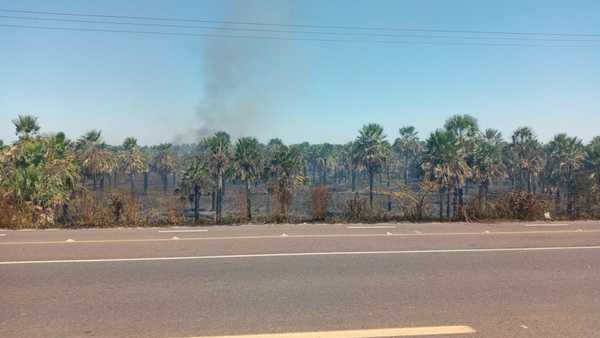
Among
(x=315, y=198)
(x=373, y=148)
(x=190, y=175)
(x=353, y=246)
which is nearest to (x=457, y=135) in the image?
(x=373, y=148)

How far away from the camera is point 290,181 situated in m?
19.5

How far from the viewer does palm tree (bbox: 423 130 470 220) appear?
1603 inches

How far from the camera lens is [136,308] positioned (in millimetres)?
4637

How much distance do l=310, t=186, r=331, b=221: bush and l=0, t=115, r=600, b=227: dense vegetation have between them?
32mm

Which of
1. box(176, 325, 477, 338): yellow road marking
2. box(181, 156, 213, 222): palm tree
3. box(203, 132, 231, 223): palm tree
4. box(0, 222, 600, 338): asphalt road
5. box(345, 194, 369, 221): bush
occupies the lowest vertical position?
box(176, 325, 477, 338): yellow road marking

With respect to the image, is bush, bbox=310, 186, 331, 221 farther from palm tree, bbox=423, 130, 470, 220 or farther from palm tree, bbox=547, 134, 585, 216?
palm tree, bbox=547, 134, 585, 216

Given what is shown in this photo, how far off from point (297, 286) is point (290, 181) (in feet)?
45.9

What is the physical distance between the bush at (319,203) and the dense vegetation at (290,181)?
0.11 feet

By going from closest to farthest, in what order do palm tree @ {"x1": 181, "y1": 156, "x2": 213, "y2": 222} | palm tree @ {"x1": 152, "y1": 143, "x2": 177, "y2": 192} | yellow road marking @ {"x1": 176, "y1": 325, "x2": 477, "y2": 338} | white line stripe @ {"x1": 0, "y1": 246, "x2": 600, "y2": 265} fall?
yellow road marking @ {"x1": 176, "y1": 325, "x2": 477, "y2": 338}
white line stripe @ {"x1": 0, "y1": 246, "x2": 600, "y2": 265}
palm tree @ {"x1": 181, "y1": 156, "x2": 213, "y2": 222}
palm tree @ {"x1": 152, "y1": 143, "x2": 177, "y2": 192}

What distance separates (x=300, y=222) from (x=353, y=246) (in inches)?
165

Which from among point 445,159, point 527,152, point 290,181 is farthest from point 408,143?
point 290,181

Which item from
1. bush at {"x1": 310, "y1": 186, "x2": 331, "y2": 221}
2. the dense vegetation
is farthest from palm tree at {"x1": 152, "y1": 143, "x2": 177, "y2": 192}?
bush at {"x1": 310, "y1": 186, "x2": 331, "y2": 221}

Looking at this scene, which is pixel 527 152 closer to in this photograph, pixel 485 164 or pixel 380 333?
pixel 485 164

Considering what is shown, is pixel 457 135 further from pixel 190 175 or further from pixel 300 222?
pixel 300 222
